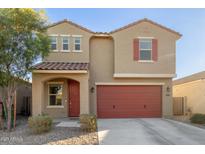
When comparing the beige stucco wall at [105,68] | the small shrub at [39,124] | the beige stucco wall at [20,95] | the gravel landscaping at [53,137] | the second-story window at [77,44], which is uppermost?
the second-story window at [77,44]

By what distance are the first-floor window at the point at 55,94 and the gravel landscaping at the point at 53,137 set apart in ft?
17.5

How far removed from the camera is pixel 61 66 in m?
16.3

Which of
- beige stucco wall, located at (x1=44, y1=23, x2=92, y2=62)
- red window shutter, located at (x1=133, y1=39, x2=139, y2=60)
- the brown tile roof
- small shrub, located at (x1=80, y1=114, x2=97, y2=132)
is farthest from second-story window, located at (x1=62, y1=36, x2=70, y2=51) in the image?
small shrub, located at (x1=80, y1=114, x2=97, y2=132)

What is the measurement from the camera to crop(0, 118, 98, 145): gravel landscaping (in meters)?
9.96

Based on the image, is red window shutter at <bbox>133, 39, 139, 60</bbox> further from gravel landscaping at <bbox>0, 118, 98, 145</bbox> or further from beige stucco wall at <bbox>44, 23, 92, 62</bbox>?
gravel landscaping at <bbox>0, 118, 98, 145</bbox>

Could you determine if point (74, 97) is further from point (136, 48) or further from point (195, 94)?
point (195, 94)

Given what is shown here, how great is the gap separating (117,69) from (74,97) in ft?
12.7

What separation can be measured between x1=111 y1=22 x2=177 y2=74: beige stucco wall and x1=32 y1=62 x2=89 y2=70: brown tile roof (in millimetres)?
2738

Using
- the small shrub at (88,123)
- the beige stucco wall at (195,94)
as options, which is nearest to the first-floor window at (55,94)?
the small shrub at (88,123)

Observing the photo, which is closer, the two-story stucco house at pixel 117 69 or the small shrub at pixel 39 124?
the small shrub at pixel 39 124

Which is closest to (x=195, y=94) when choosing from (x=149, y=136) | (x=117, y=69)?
(x=117, y=69)

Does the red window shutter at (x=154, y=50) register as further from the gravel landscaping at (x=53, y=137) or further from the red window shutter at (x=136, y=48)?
the gravel landscaping at (x=53, y=137)

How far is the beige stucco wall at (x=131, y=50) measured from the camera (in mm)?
17781
